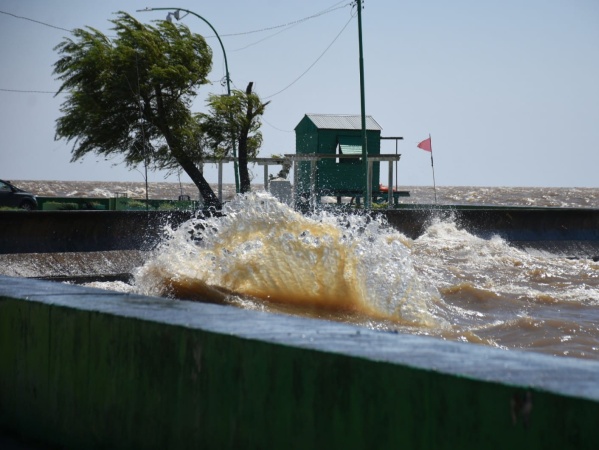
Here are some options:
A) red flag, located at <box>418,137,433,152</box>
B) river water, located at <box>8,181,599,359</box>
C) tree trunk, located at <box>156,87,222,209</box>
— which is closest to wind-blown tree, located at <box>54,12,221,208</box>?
tree trunk, located at <box>156,87,222,209</box>

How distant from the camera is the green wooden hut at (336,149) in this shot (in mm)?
42906

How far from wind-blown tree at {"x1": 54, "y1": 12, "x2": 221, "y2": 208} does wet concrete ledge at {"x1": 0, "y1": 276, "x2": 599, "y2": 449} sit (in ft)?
105

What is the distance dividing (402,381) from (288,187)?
1356 inches

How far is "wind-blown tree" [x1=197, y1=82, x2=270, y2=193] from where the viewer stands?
39.4m

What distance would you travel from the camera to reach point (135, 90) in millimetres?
37562

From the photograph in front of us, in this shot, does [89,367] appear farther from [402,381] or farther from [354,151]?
[354,151]

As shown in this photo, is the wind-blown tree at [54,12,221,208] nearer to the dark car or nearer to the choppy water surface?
the dark car

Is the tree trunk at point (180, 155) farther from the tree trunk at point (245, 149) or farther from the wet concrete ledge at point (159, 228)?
→ the wet concrete ledge at point (159, 228)

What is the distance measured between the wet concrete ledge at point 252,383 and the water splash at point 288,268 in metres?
6.09

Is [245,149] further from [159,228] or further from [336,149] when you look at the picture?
[159,228]

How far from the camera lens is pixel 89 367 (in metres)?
4.37

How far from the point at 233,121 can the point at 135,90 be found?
4.10 m

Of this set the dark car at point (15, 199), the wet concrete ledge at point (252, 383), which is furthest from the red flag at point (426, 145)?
the wet concrete ledge at point (252, 383)

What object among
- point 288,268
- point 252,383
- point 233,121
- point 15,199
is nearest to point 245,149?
point 233,121
